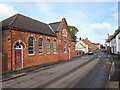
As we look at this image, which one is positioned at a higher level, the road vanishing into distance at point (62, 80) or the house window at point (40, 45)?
the house window at point (40, 45)

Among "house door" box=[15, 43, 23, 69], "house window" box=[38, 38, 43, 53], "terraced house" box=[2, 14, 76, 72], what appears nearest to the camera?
"terraced house" box=[2, 14, 76, 72]

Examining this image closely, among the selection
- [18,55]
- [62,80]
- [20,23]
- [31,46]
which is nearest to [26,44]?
[31,46]

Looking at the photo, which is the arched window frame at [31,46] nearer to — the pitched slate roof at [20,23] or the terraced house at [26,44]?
the terraced house at [26,44]

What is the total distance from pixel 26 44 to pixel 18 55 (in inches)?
78.4

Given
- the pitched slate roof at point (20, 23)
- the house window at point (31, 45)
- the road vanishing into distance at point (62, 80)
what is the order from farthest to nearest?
the house window at point (31, 45), the pitched slate roof at point (20, 23), the road vanishing into distance at point (62, 80)

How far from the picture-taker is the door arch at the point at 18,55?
527 inches

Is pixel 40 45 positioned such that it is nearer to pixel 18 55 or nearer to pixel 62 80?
pixel 18 55

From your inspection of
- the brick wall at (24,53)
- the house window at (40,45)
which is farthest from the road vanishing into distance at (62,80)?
the house window at (40,45)

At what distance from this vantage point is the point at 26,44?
48.2ft

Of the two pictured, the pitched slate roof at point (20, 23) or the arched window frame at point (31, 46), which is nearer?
the pitched slate roof at point (20, 23)

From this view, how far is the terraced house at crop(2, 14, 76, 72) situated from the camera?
12.6m

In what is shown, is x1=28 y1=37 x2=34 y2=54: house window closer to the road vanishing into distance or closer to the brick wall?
the brick wall

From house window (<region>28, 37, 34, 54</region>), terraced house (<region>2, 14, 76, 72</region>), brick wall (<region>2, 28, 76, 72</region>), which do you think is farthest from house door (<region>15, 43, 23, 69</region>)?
house window (<region>28, 37, 34, 54</region>)

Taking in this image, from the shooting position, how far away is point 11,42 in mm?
12625
